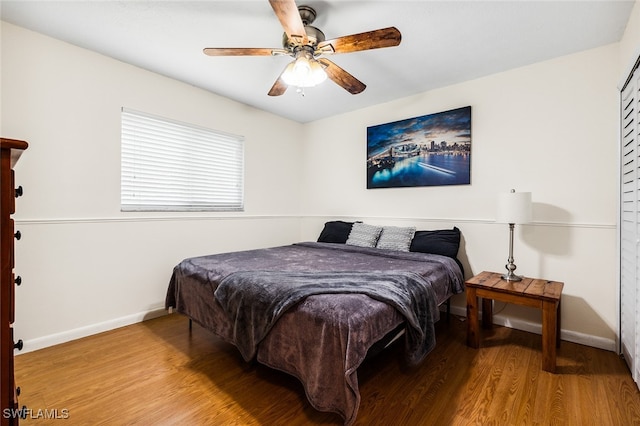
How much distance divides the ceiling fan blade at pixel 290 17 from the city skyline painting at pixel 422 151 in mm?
1891

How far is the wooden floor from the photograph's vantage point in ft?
5.06

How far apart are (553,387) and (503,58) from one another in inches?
101

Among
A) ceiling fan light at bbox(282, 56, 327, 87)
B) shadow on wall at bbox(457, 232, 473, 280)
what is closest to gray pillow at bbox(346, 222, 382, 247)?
shadow on wall at bbox(457, 232, 473, 280)

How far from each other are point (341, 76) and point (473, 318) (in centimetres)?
218

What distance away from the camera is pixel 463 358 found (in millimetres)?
2158

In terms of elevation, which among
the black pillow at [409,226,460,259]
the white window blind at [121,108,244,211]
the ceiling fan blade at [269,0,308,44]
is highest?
the ceiling fan blade at [269,0,308,44]

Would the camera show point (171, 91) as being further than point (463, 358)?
Yes

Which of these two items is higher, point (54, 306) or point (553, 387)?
point (54, 306)

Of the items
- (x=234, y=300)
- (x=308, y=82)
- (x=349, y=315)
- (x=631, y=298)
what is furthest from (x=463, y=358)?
(x=308, y=82)

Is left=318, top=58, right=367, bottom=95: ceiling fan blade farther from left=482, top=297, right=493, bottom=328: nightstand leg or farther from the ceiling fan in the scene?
left=482, top=297, right=493, bottom=328: nightstand leg

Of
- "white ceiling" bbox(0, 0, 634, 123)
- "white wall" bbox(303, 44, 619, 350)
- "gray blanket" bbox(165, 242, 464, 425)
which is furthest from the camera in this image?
"white wall" bbox(303, 44, 619, 350)

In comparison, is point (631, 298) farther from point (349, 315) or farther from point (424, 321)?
point (349, 315)

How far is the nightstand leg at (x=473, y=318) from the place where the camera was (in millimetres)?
2311

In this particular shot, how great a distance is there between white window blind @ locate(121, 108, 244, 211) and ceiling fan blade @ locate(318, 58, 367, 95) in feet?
5.91
